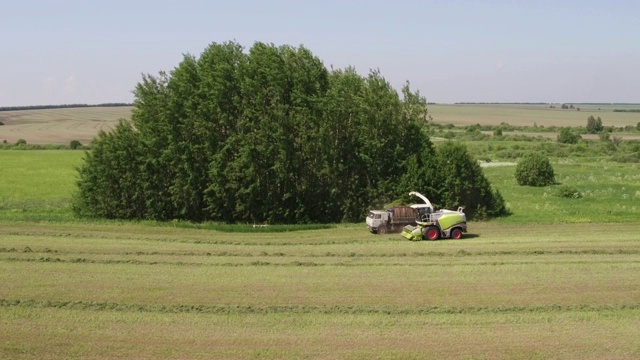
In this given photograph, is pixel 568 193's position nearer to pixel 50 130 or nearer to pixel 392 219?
pixel 392 219

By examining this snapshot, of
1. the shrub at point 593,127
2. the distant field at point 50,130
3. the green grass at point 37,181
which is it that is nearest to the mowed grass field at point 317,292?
the green grass at point 37,181

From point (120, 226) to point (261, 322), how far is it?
1997 centimetres

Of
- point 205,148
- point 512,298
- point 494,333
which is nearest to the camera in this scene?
point 494,333

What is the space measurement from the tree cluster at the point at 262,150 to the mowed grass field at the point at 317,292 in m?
3.57

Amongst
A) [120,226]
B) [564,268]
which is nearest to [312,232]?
[120,226]

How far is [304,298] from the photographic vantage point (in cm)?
2025

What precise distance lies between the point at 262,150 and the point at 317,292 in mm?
18237

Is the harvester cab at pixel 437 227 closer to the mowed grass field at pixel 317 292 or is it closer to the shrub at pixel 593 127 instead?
the mowed grass field at pixel 317 292

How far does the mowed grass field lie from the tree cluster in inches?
141

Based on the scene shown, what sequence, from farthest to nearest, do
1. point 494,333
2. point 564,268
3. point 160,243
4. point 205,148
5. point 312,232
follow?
point 205,148 → point 312,232 → point 160,243 → point 564,268 → point 494,333

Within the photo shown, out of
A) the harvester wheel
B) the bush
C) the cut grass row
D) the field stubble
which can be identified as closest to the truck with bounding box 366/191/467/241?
the harvester wheel

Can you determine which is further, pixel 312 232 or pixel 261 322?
pixel 312 232

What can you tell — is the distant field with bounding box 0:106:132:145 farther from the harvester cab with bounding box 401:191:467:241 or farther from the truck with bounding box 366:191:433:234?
the harvester cab with bounding box 401:191:467:241

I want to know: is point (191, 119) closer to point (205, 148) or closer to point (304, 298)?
point (205, 148)
